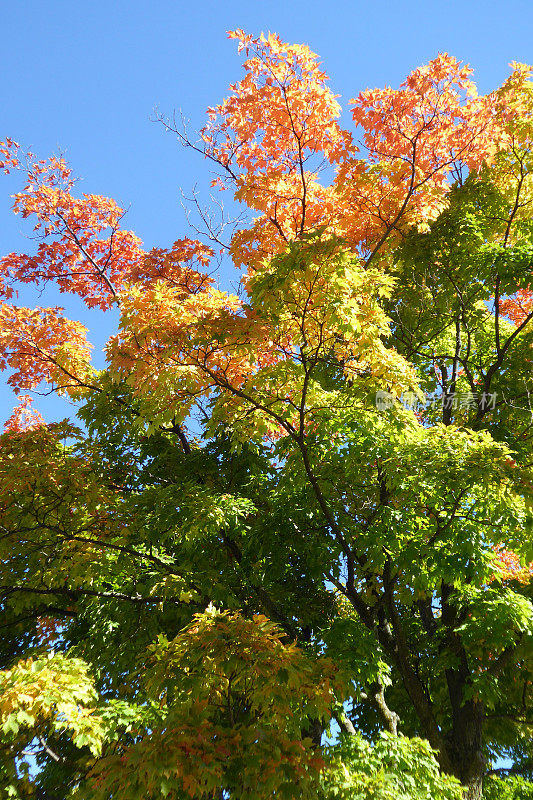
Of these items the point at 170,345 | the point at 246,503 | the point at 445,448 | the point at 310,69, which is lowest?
the point at 445,448

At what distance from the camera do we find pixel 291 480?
7934mm

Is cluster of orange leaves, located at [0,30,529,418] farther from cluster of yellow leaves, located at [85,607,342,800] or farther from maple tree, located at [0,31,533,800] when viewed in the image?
cluster of yellow leaves, located at [85,607,342,800]

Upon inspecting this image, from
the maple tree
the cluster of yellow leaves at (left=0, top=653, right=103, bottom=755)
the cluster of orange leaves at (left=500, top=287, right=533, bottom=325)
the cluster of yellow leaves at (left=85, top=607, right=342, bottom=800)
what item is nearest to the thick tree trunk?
the maple tree

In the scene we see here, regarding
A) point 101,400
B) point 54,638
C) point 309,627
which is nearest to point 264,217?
point 101,400

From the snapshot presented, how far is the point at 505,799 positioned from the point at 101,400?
8.70 meters

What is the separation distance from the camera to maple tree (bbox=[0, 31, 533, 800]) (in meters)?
4.84

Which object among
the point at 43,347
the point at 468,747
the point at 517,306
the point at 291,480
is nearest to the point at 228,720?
the point at 291,480

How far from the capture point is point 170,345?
5.86m

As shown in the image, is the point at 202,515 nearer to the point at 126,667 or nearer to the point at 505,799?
the point at 126,667

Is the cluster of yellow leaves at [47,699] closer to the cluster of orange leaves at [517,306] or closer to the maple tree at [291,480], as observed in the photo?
the maple tree at [291,480]

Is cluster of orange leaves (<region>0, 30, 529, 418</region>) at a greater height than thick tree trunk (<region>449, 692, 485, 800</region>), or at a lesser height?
greater

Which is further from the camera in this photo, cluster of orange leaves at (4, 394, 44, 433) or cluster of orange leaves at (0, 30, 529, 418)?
cluster of orange leaves at (4, 394, 44, 433)

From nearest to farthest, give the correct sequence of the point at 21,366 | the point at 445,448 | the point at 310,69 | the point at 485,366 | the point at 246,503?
the point at 445,448
the point at 310,69
the point at 246,503
the point at 21,366
the point at 485,366

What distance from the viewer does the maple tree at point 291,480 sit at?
4.84 metres
